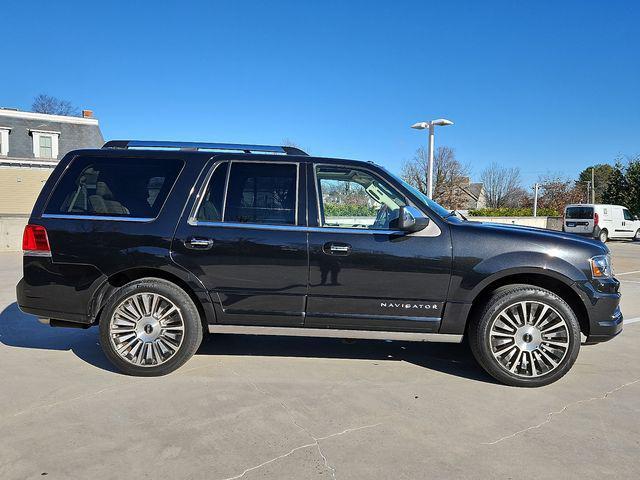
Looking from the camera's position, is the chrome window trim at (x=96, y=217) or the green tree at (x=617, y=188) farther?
the green tree at (x=617, y=188)

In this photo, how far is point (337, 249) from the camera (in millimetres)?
3812

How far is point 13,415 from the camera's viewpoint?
3217 millimetres

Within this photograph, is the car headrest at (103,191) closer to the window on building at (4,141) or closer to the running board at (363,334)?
the running board at (363,334)

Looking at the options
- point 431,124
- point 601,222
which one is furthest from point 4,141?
point 601,222

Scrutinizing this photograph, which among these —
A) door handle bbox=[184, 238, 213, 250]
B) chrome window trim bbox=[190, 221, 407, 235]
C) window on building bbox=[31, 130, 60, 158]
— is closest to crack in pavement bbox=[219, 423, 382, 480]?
chrome window trim bbox=[190, 221, 407, 235]

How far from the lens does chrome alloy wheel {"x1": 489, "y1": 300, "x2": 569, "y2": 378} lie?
3812 millimetres

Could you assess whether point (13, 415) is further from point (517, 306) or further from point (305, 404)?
point (517, 306)

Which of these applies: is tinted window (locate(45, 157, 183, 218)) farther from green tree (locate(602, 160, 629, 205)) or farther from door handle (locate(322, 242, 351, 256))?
green tree (locate(602, 160, 629, 205))

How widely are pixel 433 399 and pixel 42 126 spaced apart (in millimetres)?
30560

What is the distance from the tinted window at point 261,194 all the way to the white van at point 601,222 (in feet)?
69.1

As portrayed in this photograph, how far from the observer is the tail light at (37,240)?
13.0 ft

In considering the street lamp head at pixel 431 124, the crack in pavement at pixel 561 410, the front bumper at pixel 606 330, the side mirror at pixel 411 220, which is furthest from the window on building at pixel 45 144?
the crack in pavement at pixel 561 410

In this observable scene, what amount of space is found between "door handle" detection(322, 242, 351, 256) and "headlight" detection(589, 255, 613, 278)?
2.04m

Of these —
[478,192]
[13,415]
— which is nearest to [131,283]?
[13,415]
